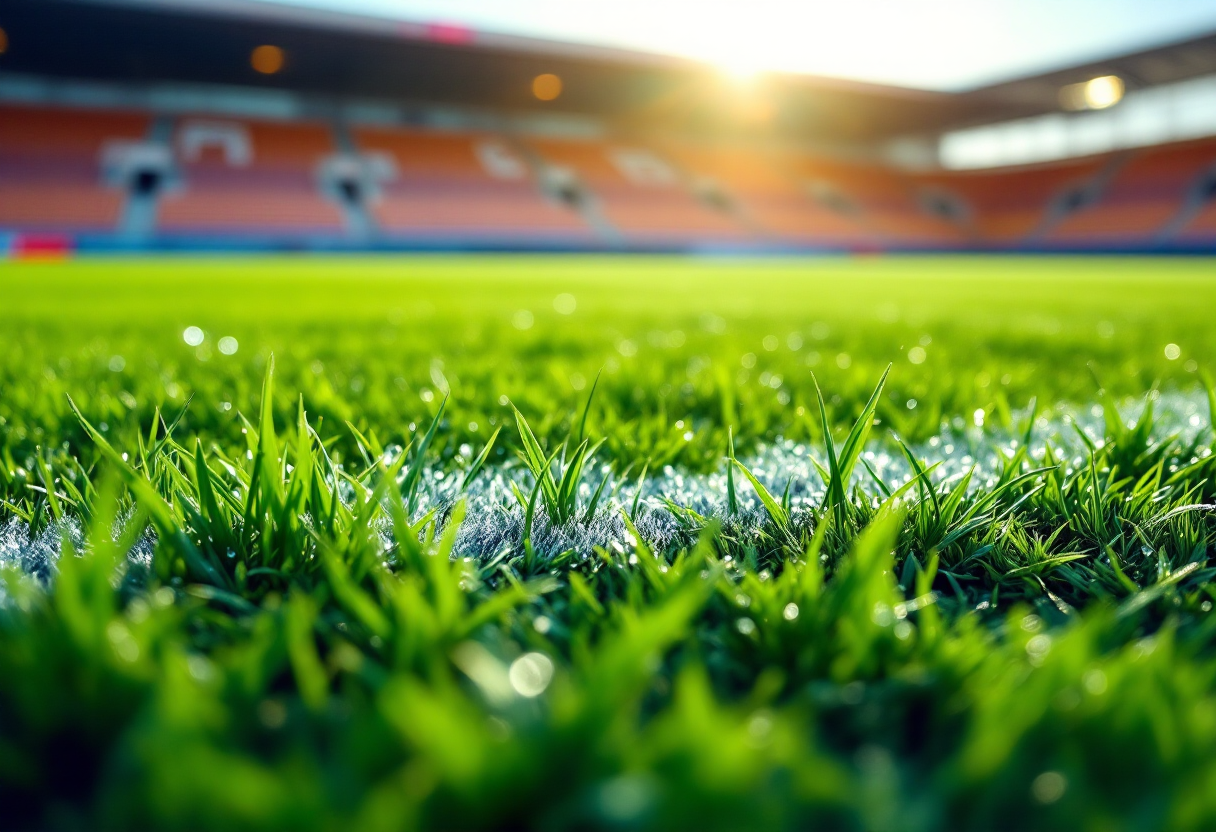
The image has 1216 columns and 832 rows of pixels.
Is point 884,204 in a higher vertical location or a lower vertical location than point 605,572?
lower

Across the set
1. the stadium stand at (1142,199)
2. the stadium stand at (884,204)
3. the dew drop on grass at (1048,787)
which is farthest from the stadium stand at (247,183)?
the stadium stand at (1142,199)

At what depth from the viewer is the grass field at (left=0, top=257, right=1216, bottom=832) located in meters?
0.36

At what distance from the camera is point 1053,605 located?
2.34ft

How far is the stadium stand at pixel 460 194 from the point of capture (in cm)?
2170

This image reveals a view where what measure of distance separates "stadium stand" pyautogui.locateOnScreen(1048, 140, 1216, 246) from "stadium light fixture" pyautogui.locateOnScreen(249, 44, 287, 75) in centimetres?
2472

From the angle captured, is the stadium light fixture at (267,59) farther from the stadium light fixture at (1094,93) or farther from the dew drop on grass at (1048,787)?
the stadium light fixture at (1094,93)

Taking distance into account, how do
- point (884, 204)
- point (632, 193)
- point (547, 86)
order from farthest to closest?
point (884, 204) < point (632, 193) < point (547, 86)


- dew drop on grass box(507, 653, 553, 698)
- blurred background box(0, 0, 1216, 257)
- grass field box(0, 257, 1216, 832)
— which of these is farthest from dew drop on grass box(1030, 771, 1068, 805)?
blurred background box(0, 0, 1216, 257)

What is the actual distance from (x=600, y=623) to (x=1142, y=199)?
102 feet

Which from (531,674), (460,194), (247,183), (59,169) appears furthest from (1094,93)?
(531,674)

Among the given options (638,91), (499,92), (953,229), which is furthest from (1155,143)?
(499,92)

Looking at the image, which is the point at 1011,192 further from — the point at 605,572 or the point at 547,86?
the point at 605,572

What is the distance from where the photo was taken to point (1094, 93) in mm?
25281

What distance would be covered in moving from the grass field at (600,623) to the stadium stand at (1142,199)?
1124 inches
